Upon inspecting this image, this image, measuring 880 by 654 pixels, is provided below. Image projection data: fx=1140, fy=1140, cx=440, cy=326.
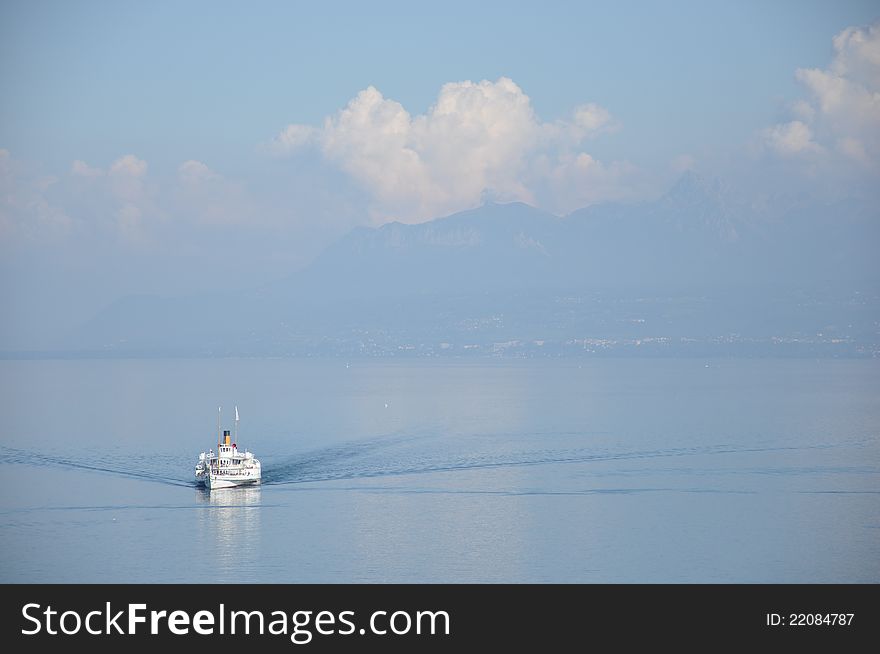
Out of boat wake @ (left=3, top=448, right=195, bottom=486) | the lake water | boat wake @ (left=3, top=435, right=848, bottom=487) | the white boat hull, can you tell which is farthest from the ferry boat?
boat wake @ (left=3, top=448, right=195, bottom=486)

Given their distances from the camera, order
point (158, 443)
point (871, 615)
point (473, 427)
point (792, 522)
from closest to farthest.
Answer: point (871, 615)
point (792, 522)
point (158, 443)
point (473, 427)

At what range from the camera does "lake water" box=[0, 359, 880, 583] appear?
169 ft

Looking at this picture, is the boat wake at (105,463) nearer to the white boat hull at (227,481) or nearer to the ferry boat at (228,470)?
the ferry boat at (228,470)

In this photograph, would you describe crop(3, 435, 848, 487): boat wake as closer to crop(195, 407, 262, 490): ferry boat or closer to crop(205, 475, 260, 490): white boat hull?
crop(195, 407, 262, 490): ferry boat

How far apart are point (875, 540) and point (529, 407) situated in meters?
85.5

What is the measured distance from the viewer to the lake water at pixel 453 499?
51.5 metres

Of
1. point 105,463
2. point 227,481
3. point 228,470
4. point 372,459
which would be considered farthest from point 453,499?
point 105,463

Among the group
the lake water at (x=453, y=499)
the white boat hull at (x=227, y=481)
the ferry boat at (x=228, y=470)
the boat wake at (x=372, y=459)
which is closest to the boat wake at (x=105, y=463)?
the boat wake at (x=372, y=459)

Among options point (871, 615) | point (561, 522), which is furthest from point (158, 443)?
point (871, 615)

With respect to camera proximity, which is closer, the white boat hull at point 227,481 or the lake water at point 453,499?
the lake water at point 453,499

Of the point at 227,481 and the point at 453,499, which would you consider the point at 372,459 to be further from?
the point at 453,499

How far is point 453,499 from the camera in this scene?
6738 centimetres

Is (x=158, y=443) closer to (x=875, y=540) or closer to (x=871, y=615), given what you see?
(x=875, y=540)

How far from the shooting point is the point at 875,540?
55.6 metres
